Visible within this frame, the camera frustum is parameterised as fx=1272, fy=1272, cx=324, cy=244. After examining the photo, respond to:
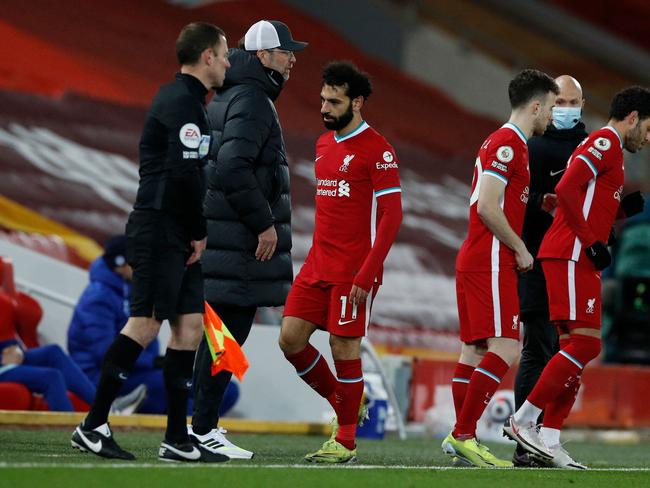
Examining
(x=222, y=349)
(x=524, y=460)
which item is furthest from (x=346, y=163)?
(x=524, y=460)

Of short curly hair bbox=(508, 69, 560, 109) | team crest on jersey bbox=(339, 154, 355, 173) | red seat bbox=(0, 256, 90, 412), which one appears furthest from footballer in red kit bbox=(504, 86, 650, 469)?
red seat bbox=(0, 256, 90, 412)

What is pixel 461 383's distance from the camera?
6.06 m

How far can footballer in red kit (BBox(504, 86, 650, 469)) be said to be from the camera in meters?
5.99

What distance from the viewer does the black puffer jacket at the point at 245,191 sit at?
5840 mm

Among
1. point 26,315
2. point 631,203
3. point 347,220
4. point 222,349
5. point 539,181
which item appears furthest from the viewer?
point 26,315

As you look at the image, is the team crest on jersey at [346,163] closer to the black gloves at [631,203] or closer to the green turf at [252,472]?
the green turf at [252,472]

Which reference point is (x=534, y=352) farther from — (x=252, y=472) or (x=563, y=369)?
(x=252, y=472)

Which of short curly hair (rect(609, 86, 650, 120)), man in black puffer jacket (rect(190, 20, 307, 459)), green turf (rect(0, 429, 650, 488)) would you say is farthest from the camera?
short curly hair (rect(609, 86, 650, 120))

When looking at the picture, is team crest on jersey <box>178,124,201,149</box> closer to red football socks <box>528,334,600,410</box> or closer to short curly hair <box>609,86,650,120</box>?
red football socks <box>528,334,600,410</box>

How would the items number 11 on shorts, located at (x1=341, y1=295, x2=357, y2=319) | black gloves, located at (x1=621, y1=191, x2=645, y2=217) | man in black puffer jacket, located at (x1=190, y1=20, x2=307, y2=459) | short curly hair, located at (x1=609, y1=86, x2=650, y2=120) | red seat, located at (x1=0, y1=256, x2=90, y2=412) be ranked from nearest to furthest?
1. number 11 on shorts, located at (x1=341, y1=295, x2=357, y2=319)
2. man in black puffer jacket, located at (x1=190, y1=20, x2=307, y2=459)
3. short curly hair, located at (x1=609, y1=86, x2=650, y2=120)
4. black gloves, located at (x1=621, y1=191, x2=645, y2=217)
5. red seat, located at (x1=0, y1=256, x2=90, y2=412)

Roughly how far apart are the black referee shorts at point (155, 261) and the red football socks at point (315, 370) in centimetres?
87

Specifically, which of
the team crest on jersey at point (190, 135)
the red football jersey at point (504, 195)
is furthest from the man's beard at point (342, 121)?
the team crest on jersey at point (190, 135)

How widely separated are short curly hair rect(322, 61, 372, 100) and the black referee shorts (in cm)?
115

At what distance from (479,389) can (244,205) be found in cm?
135
